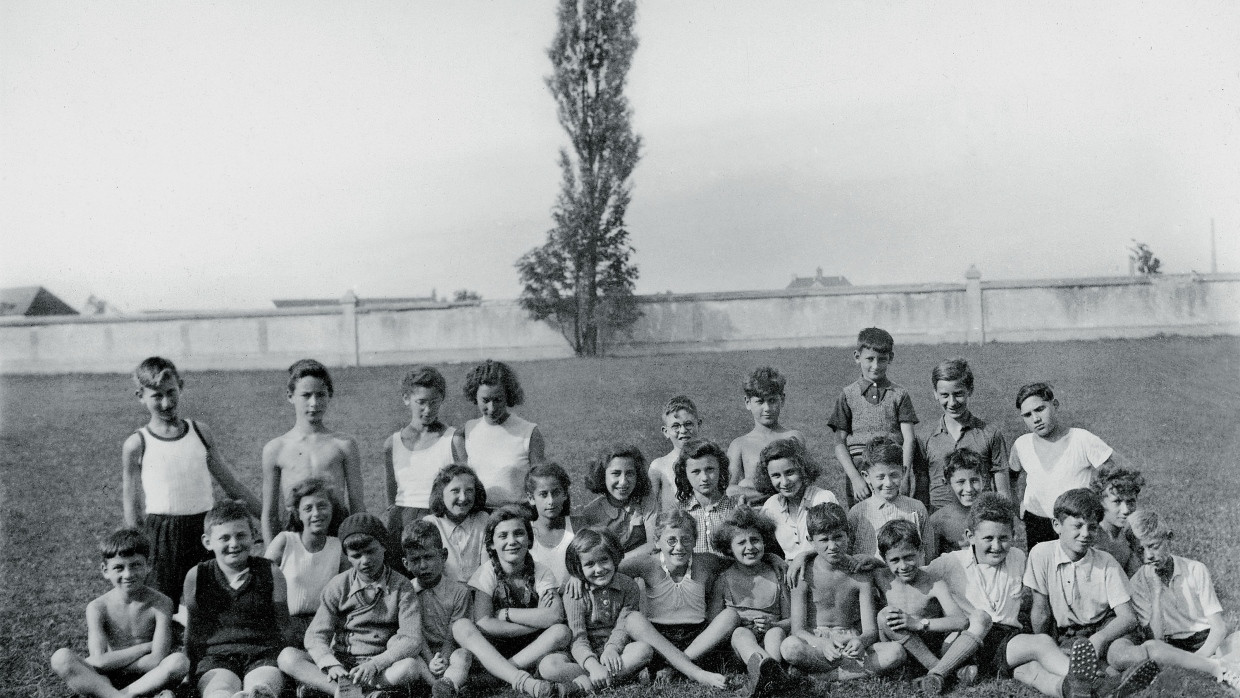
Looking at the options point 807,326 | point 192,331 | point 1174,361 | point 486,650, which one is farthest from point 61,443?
point 1174,361

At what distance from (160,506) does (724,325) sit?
16.0 metres

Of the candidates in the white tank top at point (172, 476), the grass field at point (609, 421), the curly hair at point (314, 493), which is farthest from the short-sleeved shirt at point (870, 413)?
the white tank top at point (172, 476)

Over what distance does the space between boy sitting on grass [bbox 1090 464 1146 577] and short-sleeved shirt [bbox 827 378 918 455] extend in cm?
111

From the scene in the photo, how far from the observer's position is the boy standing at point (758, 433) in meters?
5.05

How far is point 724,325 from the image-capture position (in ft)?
65.4

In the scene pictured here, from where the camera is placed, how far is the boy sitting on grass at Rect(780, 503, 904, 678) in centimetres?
413

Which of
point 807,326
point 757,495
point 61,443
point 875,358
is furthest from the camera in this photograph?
point 807,326

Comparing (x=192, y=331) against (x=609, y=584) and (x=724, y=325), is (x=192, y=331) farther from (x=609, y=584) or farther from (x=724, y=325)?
(x=609, y=584)

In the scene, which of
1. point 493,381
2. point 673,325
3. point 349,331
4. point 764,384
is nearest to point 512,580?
point 493,381

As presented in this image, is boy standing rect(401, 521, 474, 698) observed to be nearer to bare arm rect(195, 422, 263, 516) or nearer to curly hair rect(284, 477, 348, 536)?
curly hair rect(284, 477, 348, 536)

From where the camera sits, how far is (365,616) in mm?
4156

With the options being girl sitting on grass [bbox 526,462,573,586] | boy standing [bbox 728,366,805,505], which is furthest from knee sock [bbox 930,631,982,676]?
girl sitting on grass [bbox 526,462,573,586]

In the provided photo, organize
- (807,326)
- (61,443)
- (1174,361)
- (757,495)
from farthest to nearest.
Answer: (807,326), (1174,361), (61,443), (757,495)

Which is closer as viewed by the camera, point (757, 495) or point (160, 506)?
point (160, 506)
